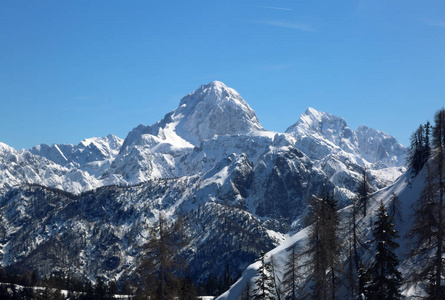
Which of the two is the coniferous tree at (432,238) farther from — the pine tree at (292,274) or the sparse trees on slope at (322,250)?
the pine tree at (292,274)

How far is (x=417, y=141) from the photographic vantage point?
142 meters

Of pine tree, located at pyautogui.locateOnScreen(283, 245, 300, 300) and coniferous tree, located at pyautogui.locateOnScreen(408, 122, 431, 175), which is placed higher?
coniferous tree, located at pyautogui.locateOnScreen(408, 122, 431, 175)

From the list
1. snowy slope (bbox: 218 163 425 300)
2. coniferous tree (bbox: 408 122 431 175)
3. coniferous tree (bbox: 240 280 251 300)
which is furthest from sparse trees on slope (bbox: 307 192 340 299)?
coniferous tree (bbox: 408 122 431 175)

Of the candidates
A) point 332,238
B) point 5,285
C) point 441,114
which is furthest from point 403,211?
point 5,285

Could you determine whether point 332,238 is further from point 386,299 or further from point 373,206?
point 373,206

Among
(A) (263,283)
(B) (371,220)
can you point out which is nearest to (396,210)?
(B) (371,220)

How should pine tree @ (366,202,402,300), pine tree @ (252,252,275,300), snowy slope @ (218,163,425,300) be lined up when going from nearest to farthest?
pine tree @ (366,202,402,300) < pine tree @ (252,252,275,300) < snowy slope @ (218,163,425,300)

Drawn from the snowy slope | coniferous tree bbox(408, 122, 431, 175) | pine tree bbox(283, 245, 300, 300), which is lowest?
pine tree bbox(283, 245, 300, 300)

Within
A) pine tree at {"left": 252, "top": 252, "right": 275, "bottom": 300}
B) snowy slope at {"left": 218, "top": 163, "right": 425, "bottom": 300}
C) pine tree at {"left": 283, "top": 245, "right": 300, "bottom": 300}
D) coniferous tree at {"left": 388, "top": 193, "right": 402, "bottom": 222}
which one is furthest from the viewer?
snowy slope at {"left": 218, "top": 163, "right": 425, "bottom": 300}

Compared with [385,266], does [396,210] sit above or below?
above

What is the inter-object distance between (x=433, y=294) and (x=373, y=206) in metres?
90.8

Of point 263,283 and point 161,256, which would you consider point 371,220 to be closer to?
point 263,283

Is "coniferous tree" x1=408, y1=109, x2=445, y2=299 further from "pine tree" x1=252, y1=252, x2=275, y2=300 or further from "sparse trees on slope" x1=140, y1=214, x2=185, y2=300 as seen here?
"pine tree" x1=252, y1=252, x2=275, y2=300

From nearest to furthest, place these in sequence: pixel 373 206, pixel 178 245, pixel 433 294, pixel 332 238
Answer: pixel 433 294, pixel 178 245, pixel 332 238, pixel 373 206
